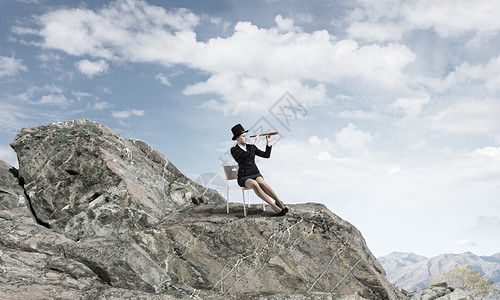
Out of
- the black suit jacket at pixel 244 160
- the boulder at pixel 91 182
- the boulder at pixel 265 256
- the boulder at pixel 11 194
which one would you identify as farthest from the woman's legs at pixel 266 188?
the boulder at pixel 11 194

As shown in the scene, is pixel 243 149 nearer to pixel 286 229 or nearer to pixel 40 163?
pixel 286 229

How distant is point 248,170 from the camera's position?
9.08 meters

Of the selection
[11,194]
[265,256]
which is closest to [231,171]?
[265,256]

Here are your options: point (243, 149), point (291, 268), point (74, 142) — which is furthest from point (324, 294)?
point (74, 142)

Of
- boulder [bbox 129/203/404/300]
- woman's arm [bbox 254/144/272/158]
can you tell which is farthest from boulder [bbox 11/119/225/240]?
woman's arm [bbox 254/144/272/158]

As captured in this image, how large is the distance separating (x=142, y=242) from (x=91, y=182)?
9.30 ft

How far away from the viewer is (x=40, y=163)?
37.4ft

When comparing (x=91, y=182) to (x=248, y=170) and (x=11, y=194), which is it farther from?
(x=248, y=170)

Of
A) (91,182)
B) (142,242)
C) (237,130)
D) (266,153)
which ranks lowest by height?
(142,242)

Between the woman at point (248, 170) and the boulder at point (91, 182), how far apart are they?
9.37ft

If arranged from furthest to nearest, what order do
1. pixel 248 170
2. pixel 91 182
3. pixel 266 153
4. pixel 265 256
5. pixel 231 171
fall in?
pixel 91 182
pixel 231 171
pixel 266 153
pixel 248 170
pixel 265 256

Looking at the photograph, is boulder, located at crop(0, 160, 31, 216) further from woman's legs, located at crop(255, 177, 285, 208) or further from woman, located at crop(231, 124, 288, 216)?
woman's legs, located at crop(255, 177, 285, 208)

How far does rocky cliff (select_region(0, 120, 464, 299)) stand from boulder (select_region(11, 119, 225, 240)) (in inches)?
1.3

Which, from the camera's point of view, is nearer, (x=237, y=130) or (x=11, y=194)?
(x=237, y=130)
